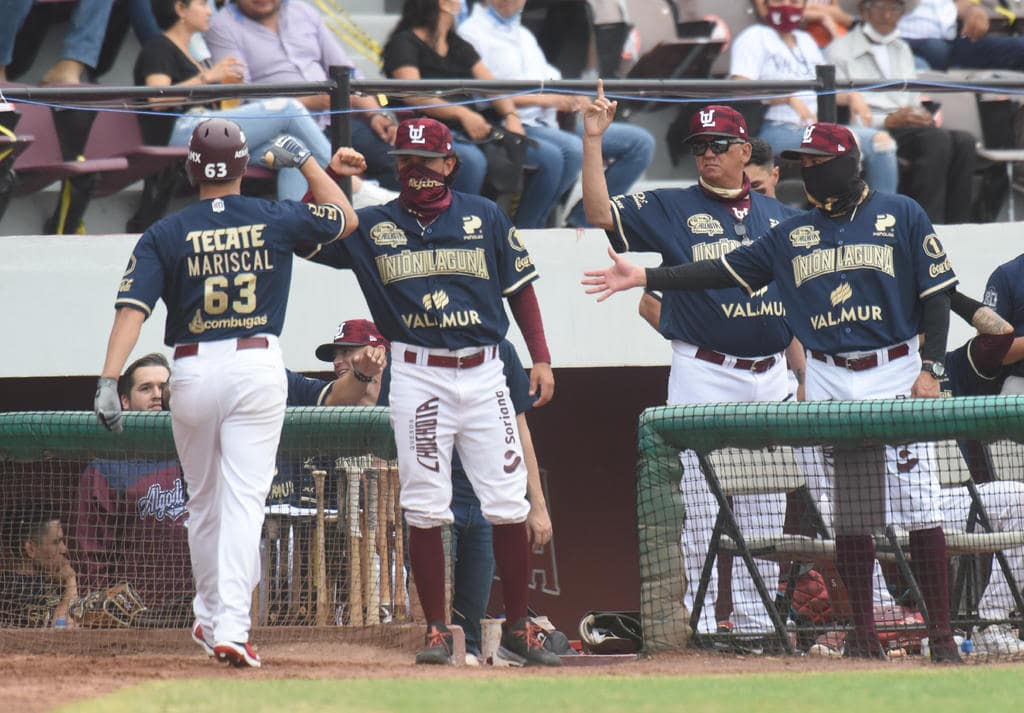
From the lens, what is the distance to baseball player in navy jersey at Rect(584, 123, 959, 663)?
17.7 ft

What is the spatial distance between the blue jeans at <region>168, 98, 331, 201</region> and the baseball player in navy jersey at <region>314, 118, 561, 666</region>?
7.63 feet

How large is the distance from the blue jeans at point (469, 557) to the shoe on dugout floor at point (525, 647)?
0.37m

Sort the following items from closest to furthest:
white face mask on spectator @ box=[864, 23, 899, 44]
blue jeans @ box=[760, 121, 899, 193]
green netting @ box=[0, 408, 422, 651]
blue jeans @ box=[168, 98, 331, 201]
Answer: green netting @ box=[0, 408, 422, 651] < blue jeans @ box=[168, 98, 331, 201] < blue jeans @ box=[760, 121, 899, 193] < white face mask on spectator @ box=[864, 23, 899, 44]

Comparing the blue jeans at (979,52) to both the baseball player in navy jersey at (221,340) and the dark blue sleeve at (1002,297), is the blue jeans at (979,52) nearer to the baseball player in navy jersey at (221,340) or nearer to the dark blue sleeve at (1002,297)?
the dark blue sleeve at (1002,297)

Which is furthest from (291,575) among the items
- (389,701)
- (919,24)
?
(919,24)

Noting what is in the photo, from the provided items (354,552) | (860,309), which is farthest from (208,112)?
(860,309)

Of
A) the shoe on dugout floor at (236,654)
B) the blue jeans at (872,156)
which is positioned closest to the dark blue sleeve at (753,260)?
the shoe on dugout floor at (236,654)

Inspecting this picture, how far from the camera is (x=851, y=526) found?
17.7 feet

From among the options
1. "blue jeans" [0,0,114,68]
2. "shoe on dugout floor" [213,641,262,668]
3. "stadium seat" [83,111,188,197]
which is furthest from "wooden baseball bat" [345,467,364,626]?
"blue jeans" [0,0,114,68]

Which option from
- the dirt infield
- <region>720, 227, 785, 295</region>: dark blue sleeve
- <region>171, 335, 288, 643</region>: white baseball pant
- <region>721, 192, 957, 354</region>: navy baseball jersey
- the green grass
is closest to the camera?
the green grass

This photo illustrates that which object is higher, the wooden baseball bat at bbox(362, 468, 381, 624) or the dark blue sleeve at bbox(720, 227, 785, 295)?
the dark blue sleeve at bbox(720, 227, 785, 295)

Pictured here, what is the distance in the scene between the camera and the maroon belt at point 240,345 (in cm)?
518

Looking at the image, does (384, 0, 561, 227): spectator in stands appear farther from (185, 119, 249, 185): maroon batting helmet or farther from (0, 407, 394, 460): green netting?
(185, 119, 249, 185): maroon batting helmet

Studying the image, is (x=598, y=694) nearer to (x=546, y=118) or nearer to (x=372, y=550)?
(x=372, y=550)
